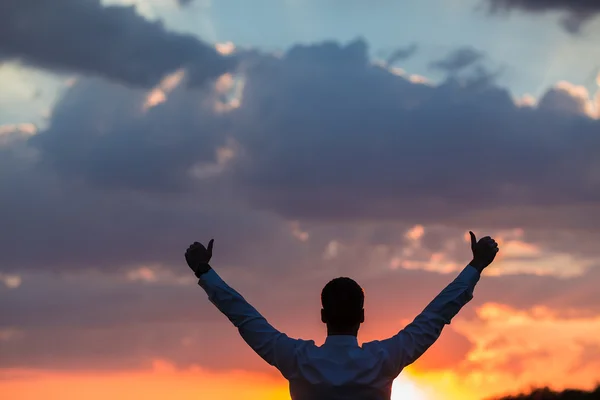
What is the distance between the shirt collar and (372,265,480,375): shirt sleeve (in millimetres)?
310

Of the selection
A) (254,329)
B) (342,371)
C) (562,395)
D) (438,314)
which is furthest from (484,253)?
(562,395)

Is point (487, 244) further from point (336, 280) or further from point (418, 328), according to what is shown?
point (336, 280)

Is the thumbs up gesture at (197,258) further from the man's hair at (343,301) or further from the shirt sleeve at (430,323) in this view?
the shirt sleeve at (430,323)

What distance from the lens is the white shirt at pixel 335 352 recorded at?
8820 mm

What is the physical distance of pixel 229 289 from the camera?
31.0ft

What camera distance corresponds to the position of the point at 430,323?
951 cm

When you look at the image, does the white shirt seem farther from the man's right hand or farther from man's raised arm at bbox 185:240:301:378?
the man's right hand

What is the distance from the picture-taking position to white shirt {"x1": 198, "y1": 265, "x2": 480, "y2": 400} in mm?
8820

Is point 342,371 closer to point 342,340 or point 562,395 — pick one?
point 342,340

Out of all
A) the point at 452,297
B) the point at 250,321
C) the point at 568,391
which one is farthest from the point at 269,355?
the point at 568,391

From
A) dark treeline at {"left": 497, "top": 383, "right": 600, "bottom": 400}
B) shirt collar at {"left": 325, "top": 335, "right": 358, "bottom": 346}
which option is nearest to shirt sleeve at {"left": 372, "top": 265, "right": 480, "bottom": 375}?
shirt collar at {"left": 325, "top": 335, "right": 358, "bottom": 346}

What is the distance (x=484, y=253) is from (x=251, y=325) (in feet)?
10.1

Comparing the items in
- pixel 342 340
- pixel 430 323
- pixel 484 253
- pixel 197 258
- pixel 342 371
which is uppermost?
pixel 197 258

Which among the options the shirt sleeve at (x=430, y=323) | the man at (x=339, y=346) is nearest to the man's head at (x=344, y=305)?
the man at (x=339, y=346)
